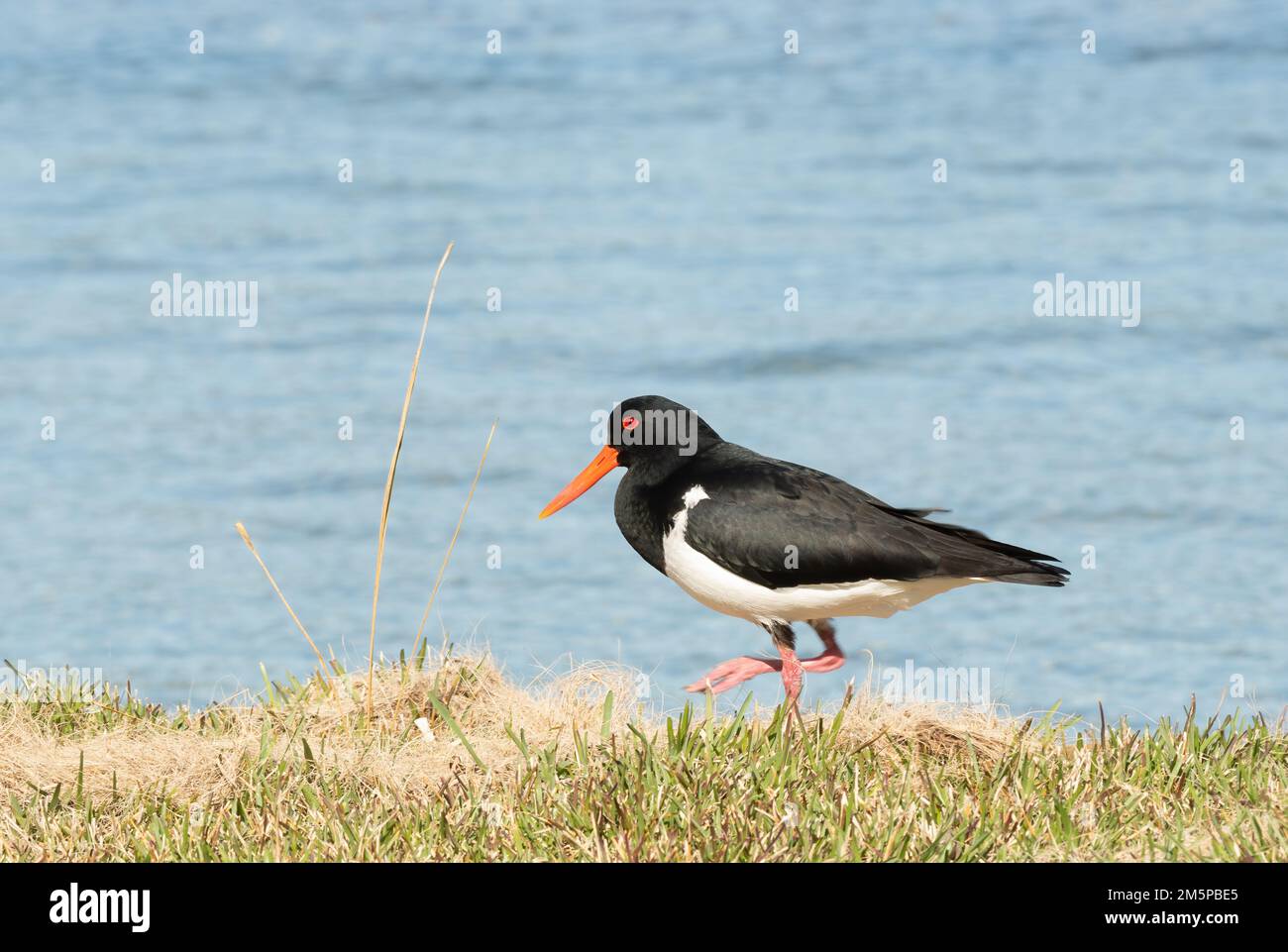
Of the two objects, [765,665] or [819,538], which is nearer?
[819,538]

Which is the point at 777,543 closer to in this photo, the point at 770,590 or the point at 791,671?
the point at 770,590

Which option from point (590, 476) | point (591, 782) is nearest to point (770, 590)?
point (590, 476)

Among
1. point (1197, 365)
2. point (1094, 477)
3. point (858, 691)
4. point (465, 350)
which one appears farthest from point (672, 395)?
point (858, 691)

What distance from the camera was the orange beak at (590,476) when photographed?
6.38 m

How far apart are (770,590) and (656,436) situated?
0.77 meters

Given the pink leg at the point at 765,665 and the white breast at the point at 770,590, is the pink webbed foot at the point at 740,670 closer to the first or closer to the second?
the pink leg at the point at 765,665

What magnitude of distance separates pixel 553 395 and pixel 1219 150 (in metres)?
9.44

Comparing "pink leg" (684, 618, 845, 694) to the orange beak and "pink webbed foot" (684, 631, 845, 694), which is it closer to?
"pink webbed foot" (684, 631, 845, 694)

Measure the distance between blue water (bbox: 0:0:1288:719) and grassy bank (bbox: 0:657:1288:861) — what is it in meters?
0.66

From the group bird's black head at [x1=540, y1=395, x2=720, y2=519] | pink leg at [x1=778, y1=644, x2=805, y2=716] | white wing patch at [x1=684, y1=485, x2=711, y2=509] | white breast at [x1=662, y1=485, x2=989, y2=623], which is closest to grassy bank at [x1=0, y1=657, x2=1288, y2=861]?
pink leg at [x1=778, y1=644, x2=805, y2=716]

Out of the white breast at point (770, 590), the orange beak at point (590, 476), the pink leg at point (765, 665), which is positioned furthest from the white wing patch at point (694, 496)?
the pink leg at point (765, 665)

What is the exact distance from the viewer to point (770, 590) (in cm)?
579

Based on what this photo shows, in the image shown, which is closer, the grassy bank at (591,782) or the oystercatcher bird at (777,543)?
the grassy bank at (591,782)

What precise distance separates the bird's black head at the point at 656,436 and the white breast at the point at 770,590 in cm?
23
